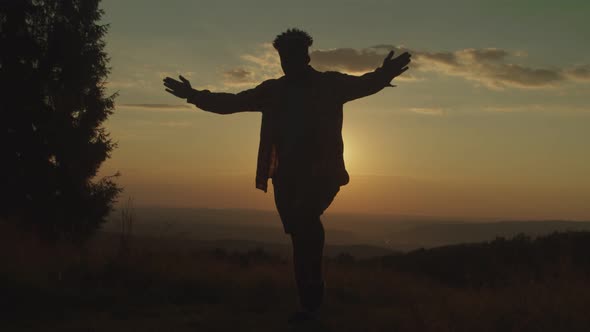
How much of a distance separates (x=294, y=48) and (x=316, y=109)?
60cm

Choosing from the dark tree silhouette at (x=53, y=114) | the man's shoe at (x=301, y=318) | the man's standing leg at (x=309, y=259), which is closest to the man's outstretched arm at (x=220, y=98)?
the man's standing leg at (x=309, y=259)

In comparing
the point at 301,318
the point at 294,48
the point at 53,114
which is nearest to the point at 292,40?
the point at 294,48

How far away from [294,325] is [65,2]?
17568mm

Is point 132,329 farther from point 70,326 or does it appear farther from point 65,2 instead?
point 65,2

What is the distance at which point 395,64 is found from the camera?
4.97 metres

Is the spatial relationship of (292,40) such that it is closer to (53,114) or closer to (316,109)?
(316,109)

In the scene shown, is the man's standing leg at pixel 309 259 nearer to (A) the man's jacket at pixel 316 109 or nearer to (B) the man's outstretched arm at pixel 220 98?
(A) the man's jacket at pixel 316 109

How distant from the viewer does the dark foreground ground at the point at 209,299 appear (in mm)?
4664

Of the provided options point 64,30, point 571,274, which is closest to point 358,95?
point 571,274

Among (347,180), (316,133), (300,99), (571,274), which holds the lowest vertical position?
(571,274)

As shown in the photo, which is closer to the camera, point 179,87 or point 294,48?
point 294,48

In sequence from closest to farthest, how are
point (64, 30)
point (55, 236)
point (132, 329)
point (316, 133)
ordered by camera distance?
point (132, 329)
point (316, 133)
point (55, 236)
point (64, 30)

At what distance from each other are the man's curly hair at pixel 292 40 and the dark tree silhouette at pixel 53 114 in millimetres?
13541

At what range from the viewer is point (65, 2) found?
738 inches
